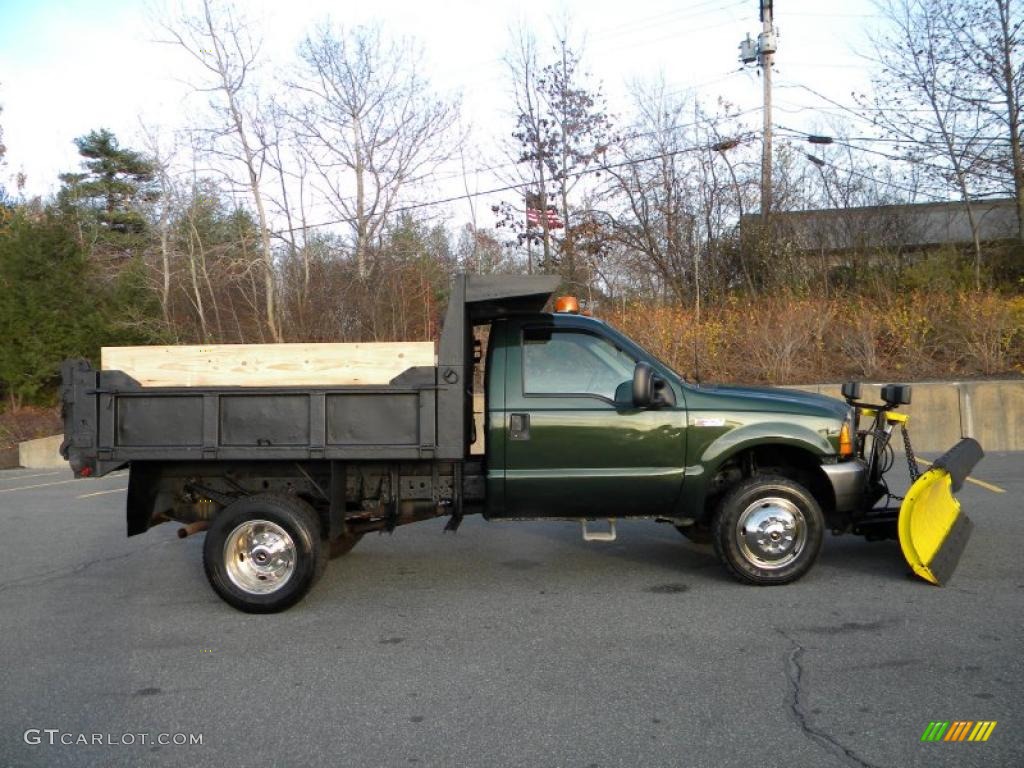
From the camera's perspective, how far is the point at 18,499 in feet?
40.1

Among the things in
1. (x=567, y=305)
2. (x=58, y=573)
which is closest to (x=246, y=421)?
(x=567, y=305)

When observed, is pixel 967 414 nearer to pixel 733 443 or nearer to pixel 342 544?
pixel 733 443

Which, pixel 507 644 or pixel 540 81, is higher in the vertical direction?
pixel 540 81

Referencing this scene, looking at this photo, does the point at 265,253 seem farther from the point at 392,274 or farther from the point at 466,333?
the point at 466,333

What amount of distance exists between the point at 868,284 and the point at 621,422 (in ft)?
51.5

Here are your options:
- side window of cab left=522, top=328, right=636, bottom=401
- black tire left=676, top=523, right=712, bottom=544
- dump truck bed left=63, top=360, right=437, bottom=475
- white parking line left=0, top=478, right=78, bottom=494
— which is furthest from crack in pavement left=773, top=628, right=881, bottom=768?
white parking line left=0, top=478, right=78, bottom=494

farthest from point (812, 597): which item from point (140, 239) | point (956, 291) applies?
point (140, 239)

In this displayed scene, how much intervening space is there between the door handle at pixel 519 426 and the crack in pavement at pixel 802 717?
7.03ft

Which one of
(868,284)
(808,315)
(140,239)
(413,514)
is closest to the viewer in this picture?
(413,514)

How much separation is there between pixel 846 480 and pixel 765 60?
62.2 ft

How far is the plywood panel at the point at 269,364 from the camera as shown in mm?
5762

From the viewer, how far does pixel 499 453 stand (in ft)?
19.7

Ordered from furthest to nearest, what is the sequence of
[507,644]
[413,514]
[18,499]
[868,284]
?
[868,284] < [18,499] < [413,514] < [507,644]

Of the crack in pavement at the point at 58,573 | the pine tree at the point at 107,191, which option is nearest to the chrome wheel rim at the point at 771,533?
the crack in pavement at the point at 58,573
